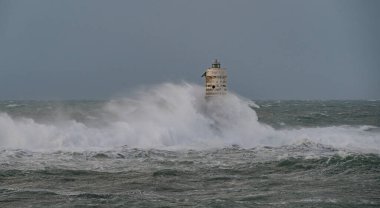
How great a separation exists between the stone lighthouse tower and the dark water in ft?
22.7

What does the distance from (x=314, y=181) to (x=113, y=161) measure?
21.4 feet

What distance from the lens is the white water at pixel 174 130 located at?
21.1 metres

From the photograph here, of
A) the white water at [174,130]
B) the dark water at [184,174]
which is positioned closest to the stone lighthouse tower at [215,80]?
the white water at [174,130]

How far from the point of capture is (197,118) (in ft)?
86.2

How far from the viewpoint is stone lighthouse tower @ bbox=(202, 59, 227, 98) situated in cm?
2801

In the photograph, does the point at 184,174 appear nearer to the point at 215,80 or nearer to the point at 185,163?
the point at 185,163

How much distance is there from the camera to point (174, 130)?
2366cm

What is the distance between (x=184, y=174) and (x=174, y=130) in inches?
380

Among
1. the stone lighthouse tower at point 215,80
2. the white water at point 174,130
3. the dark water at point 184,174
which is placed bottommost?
the dark water at point 184,174

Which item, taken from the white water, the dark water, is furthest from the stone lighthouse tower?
the dark water

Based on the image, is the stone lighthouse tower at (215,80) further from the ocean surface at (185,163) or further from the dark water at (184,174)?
the dark water at (184,174)

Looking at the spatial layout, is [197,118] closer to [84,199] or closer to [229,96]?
Answer: [229,96]

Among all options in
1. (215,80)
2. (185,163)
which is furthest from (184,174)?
(215,80)

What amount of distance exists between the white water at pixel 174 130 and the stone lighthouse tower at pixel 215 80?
493 mm
